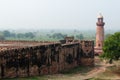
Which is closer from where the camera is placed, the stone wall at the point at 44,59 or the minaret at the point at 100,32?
the stone wall at the point at 44,59

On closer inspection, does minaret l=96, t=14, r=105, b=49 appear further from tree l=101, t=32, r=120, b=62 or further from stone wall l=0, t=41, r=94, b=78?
tree l=101, t=32, r=120, b=62

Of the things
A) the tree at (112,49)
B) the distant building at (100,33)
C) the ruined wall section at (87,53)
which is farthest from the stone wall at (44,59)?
the distant building at (100,33)

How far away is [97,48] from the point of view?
1898 inches

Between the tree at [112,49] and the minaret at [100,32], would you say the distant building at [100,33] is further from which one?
the tree at [112,49]

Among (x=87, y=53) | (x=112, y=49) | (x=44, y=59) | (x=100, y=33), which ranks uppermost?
(x=100, y=33)

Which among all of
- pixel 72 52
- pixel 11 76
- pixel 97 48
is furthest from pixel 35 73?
pixel 97 48

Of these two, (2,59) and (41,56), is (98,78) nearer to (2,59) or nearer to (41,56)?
(41,56)

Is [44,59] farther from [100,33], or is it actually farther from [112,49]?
[100,33]

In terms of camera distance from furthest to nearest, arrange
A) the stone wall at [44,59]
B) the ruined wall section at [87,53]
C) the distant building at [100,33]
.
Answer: the distant building at [100,33]
the ruined wall section at [87,53]
the stone wall at [44,59]

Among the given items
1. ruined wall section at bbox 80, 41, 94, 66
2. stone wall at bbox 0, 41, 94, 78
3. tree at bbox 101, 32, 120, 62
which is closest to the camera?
stone wall at bbox 0, 41, 94, 78

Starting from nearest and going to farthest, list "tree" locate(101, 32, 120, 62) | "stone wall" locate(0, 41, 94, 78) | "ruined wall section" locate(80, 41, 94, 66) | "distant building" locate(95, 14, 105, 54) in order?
1. "stone wall" locate(0, 41, 94, 78)
2. "tree" locate(101, 32, 120, 62)
3. "ruined wall section" locate(80, 41, 94, 66)
4. "distant building" locate(95, 14, 105, 54)

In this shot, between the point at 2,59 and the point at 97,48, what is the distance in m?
27.7

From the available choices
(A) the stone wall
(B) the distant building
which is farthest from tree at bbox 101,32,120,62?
(B) the distant building

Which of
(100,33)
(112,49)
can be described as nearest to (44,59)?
(112,49)
